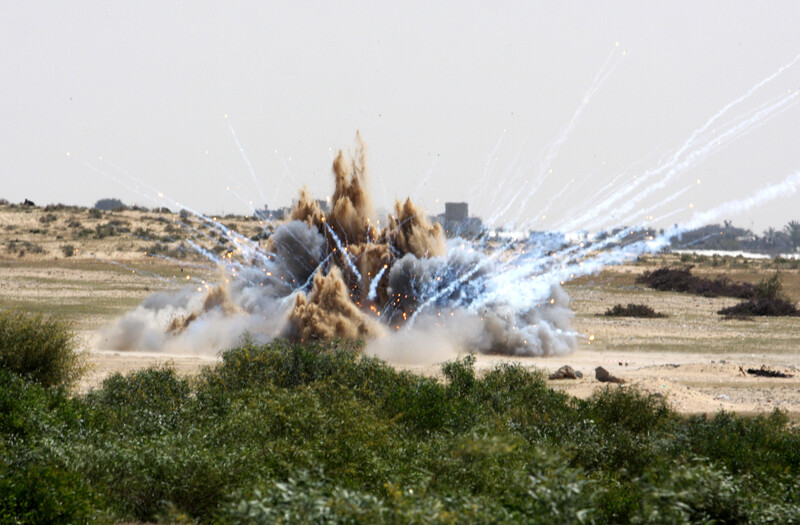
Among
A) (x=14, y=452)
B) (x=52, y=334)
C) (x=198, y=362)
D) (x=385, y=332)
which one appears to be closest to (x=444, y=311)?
(x=385, y=332)

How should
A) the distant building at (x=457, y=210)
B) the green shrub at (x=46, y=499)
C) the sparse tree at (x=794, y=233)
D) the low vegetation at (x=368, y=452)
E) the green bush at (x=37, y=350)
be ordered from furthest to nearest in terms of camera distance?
the sparse tree at (x=794, y=233), the distant building at (x=457, y=210), the green bush at (x=37, y=350), the green shrub at (x=46, y=499), the low vegetation at (x=368, y=452)

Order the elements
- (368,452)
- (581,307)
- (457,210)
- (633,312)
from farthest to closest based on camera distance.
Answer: (457,210), (581,307), (633,312), (368,452)

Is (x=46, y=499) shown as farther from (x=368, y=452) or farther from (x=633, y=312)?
(x=633, y=312)

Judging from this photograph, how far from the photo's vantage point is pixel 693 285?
54.6m

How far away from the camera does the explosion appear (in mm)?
28375

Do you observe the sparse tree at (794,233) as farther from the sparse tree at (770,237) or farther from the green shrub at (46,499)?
the green shrub at (46,499)

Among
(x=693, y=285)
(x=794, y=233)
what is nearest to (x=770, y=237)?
(x=794, y=233)

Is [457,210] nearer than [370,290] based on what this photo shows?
No

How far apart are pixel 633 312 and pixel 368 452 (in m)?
30.7

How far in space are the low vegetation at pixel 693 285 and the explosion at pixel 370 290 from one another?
24.7 metres

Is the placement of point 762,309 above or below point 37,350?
above

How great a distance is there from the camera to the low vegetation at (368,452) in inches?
367

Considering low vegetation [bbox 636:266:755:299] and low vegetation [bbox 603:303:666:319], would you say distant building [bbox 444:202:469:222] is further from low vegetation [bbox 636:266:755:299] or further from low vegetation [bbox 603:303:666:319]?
low vegetation [bbox 603:303:666:319]

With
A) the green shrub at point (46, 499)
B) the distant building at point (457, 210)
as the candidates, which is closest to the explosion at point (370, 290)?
the green shrub at point (46, 499)
